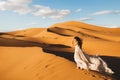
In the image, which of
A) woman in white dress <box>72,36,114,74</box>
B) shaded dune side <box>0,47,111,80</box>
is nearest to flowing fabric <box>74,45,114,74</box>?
woman in white dress <box>72,36,114,74</box>

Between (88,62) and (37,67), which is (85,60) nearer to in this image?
(88,62)

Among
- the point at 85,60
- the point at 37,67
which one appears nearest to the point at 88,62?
the point at 85,60

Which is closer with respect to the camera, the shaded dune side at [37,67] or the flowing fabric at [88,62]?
the shaded dune side at [37,67]

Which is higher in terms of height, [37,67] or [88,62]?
[88,62]

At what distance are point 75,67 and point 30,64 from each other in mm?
2700

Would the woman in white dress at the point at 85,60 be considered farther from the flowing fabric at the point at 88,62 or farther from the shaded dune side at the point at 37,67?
the shaded dune side at the point at 37,67

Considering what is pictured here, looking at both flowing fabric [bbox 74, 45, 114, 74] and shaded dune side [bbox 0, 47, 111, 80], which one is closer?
shaded dune side [bbox 0, 47, 111, 80]

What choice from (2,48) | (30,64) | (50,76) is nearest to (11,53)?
(2,48)

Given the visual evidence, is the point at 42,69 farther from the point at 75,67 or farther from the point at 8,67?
the point at 8,67

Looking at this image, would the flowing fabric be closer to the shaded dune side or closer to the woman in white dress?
the woman in white dress

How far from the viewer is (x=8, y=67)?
560 inches

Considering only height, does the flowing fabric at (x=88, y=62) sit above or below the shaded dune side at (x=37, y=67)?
above

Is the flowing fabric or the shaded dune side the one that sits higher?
the flowing fabric

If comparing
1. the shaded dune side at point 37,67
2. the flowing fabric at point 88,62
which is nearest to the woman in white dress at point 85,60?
the flowing fabric at point 88,62
